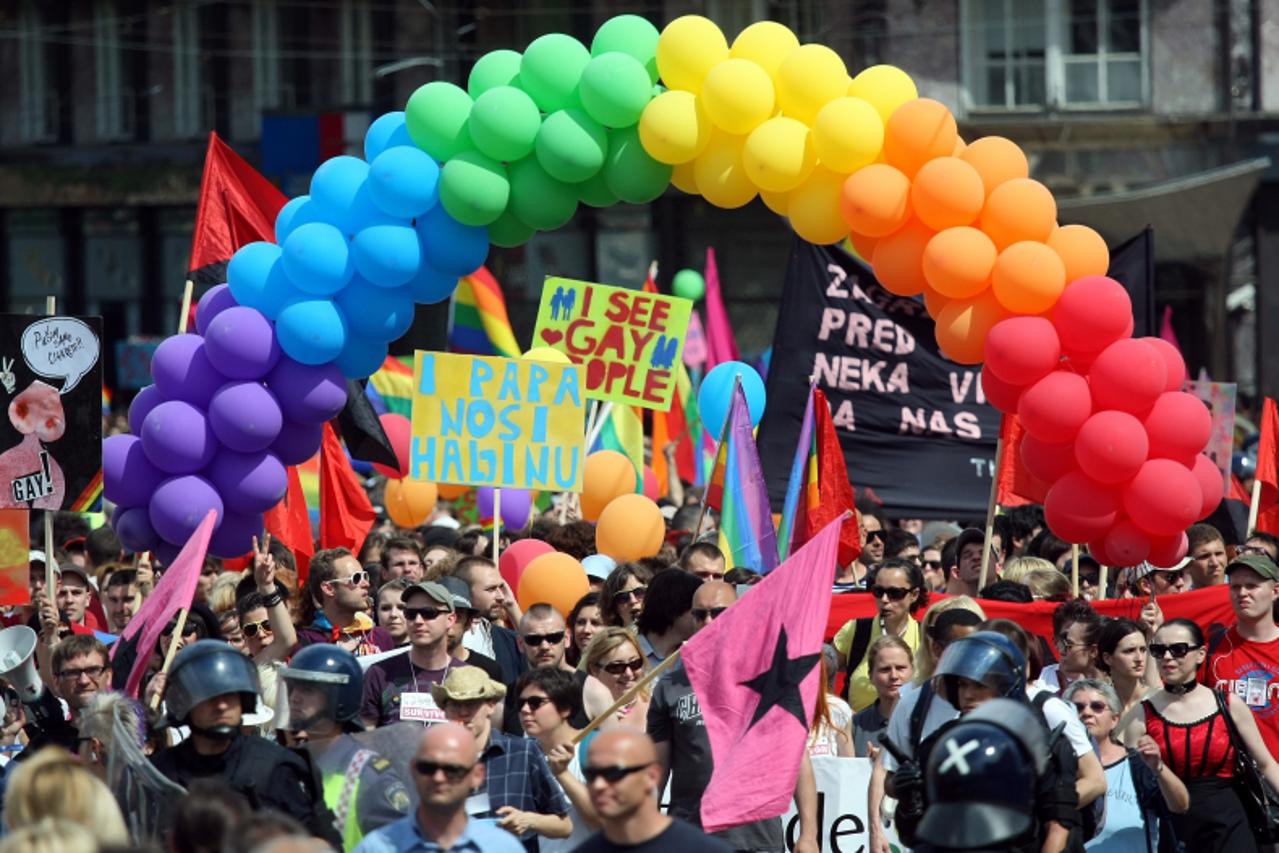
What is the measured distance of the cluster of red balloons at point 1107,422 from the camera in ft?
36.2

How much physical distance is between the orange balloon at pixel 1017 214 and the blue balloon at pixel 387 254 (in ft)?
9.42

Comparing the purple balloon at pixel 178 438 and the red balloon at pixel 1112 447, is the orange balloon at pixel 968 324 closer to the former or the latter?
the red balloon at pixel 1112 447

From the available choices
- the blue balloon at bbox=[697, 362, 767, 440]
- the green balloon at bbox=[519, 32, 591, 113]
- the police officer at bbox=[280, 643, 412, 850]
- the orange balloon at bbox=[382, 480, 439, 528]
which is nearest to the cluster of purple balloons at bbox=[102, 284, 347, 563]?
the green balloon at bbox=[519, 32, 591, 113]

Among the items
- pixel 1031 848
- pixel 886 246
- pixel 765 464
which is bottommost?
pixel 1031 848

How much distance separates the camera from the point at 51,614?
10.6 m

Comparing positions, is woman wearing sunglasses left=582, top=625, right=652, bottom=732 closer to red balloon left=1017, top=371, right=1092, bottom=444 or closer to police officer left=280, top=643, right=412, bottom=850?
police officer left=280, top=643, right=412, bottom=850

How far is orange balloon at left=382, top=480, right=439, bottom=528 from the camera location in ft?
52.9

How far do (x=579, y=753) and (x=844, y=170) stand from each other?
13.6 ft

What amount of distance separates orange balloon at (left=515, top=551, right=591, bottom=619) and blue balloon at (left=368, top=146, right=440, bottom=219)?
190 cm

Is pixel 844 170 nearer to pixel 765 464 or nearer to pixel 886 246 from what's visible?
pixel 886 246

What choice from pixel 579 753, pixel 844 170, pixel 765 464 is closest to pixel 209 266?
pixel 765 464

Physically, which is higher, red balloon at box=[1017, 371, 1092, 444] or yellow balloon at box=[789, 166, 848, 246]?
yellow balloon at box=[789, 166, 848, 246]

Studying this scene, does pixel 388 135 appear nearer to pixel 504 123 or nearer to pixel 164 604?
pixel 504 123

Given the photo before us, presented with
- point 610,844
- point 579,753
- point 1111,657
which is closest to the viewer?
point 610,844
